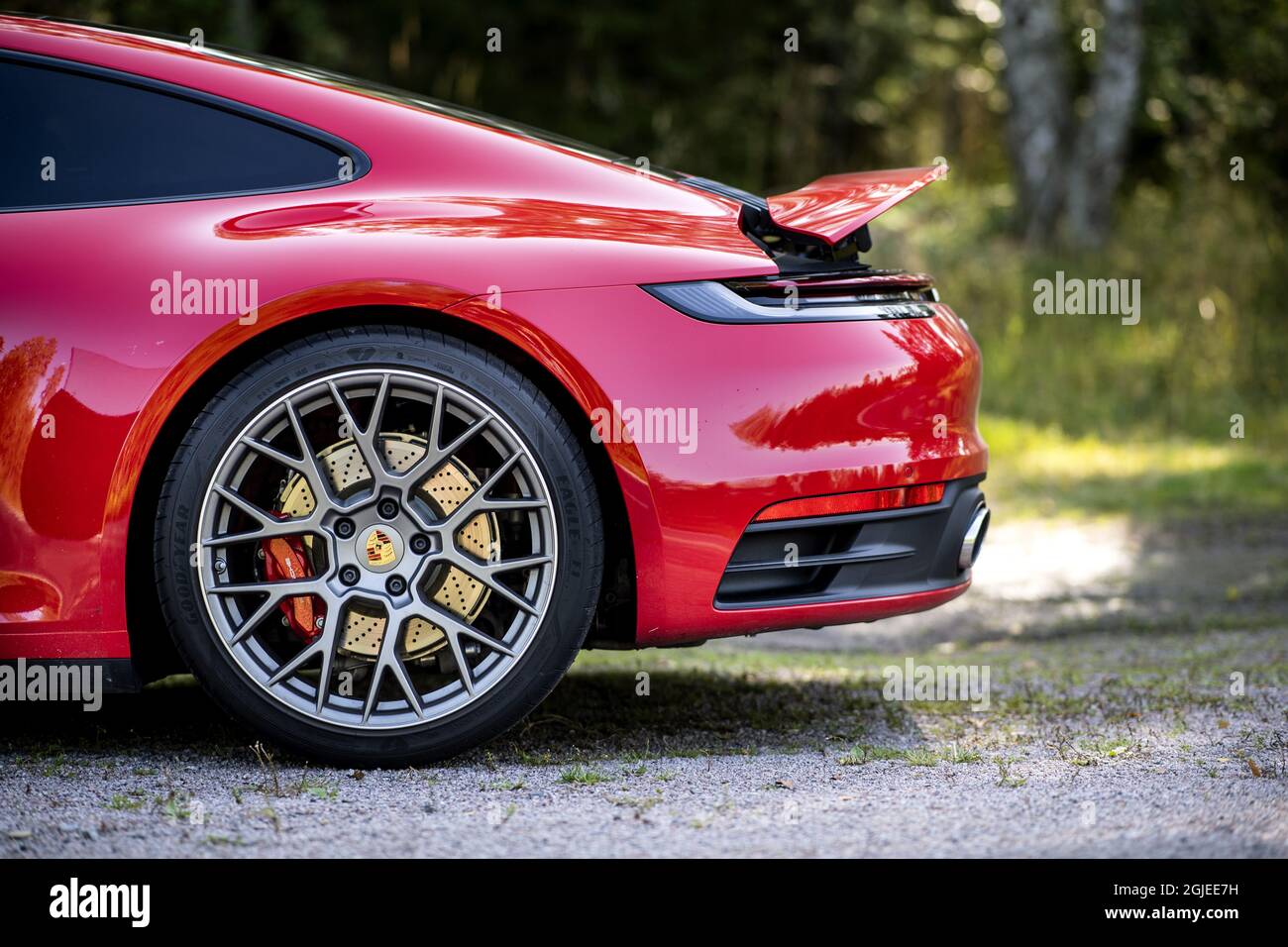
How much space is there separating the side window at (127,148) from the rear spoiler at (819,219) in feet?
3.22

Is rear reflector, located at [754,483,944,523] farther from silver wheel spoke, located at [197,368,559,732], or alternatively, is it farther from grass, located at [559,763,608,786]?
grass, located at [559,763,608,786]

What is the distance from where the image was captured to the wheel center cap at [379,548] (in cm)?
294

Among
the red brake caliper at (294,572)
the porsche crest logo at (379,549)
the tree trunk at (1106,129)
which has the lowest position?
the red brake caliper at (294,572)

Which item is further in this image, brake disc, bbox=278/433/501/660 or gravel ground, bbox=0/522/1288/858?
brake disc, bbox=278/433/501/660

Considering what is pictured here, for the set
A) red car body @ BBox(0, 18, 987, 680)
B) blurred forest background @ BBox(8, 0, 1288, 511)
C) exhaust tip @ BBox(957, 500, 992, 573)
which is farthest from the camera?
blurred forest background @ BBox(8, 0, 1288, 511)

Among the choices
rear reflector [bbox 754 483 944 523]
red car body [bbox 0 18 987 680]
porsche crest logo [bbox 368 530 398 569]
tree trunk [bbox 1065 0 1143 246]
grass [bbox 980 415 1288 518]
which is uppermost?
tree trunk [bbox 1065 0 1143 246]

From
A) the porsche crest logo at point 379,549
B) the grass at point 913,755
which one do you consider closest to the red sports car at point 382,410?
the porsche crest logo at point 379,549

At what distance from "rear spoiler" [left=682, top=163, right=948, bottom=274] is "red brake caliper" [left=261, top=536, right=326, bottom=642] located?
4.13ft

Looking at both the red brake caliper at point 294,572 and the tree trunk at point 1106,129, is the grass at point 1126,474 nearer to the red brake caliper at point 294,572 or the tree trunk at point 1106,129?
the tree trunk at point 1106,129

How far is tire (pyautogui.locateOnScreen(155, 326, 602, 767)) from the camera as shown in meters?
2.91

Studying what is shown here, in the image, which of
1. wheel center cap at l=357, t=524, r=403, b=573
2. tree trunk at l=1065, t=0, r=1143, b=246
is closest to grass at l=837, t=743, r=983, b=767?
wheel center cap at l=357, t=524, r=403, b=573
